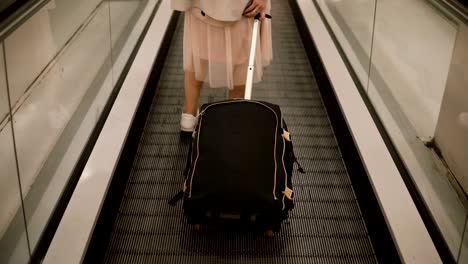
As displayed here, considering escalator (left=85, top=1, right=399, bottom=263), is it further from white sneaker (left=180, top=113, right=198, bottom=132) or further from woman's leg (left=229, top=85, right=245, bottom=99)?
woman's leg (left=229, top=85, right=245, bottom=99)

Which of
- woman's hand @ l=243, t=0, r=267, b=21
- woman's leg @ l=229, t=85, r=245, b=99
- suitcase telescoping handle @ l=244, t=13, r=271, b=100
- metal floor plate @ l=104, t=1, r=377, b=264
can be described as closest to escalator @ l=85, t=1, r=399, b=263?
metal floor plate @ l=104, t=1, r=377, b=264

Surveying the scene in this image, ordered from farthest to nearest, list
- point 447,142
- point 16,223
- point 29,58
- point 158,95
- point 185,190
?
point 158,95
point 447,142
point 185,190
point 29,58
point 16,223

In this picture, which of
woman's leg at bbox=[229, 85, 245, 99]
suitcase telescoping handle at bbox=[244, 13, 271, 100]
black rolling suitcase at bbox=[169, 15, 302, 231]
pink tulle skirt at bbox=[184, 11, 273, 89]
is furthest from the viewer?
woman's leg at bbox=[229, 85, 245, 99]

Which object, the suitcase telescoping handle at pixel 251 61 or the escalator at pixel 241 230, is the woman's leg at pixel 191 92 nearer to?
the escalator at pixel 241 230

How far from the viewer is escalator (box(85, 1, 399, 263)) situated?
2.63m

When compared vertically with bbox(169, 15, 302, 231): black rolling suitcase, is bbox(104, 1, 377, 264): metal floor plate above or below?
below

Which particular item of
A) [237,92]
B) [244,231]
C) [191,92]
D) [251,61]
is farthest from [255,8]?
[244,231]

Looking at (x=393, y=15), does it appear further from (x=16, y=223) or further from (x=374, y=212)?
(x=16, y=223)

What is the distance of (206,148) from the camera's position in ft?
8.37

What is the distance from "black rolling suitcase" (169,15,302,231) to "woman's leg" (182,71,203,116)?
27.6 inches

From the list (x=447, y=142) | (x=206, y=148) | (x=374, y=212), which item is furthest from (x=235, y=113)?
(x=447, y=142)

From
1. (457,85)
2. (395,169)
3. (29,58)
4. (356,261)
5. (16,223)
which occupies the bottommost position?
(356,261)

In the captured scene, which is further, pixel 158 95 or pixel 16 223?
pixel 158 95

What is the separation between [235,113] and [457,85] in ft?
3.15
